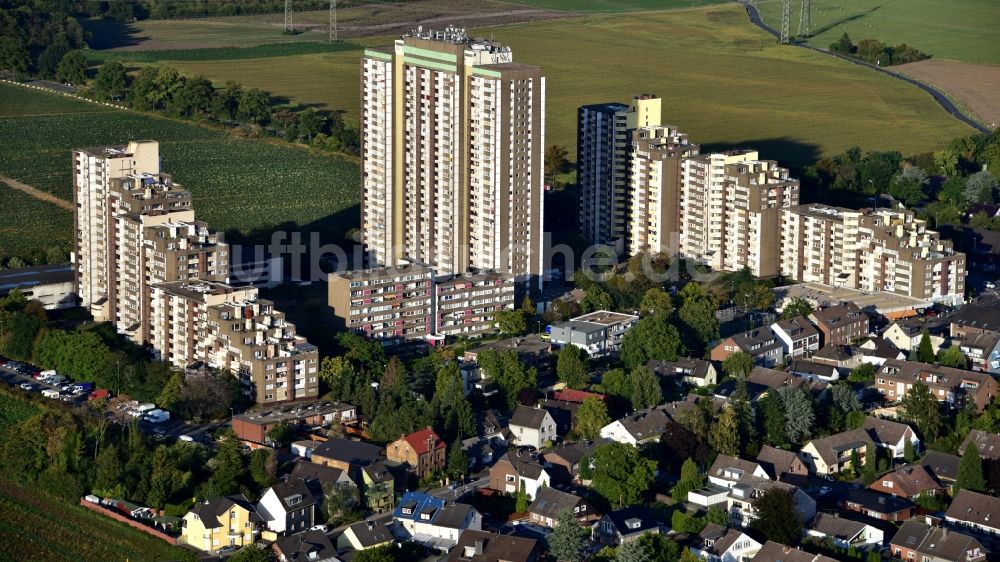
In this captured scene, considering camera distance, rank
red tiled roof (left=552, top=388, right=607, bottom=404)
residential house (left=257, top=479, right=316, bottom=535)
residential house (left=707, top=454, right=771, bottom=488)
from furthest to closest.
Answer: red tiled roof (left=552, top=388, right=607, bottom=404) < residential house (left=707, top=454, right=771, bottom=488) < residential house (left=257, top=479, right=316, bottom=535)

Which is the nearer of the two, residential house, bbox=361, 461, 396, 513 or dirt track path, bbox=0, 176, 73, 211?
residential house, bbox=361, 461, 396, 513

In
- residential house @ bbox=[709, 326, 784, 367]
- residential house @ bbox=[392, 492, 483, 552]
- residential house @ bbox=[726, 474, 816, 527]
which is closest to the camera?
residential house @ bbox=[392, 492, 483, 552]

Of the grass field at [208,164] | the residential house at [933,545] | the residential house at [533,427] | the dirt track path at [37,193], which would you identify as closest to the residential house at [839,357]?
the residential house at [533,427]

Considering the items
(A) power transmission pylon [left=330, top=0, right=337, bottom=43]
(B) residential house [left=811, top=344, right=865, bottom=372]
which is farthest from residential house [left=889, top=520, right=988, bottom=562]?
(A) power transmission pylon [left=330, top=0, right=337, bottom=43]

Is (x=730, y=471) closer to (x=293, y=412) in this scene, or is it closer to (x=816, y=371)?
(x=816, y=371)

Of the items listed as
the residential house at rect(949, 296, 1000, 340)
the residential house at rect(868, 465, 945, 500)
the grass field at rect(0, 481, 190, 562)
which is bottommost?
the grass field at rect(0, 481, 190, 562)

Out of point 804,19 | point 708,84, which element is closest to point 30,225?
point 708,84

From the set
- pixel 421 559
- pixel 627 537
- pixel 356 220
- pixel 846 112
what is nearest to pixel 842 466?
pixel 627 537

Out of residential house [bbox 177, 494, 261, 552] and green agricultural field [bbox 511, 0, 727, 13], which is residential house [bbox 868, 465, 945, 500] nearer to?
residential house [bbox 177, 494, 261, 552]

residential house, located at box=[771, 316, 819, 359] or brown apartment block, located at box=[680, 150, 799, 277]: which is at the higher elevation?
brown apartment block, located at box=[680, 150, 799, 277]
